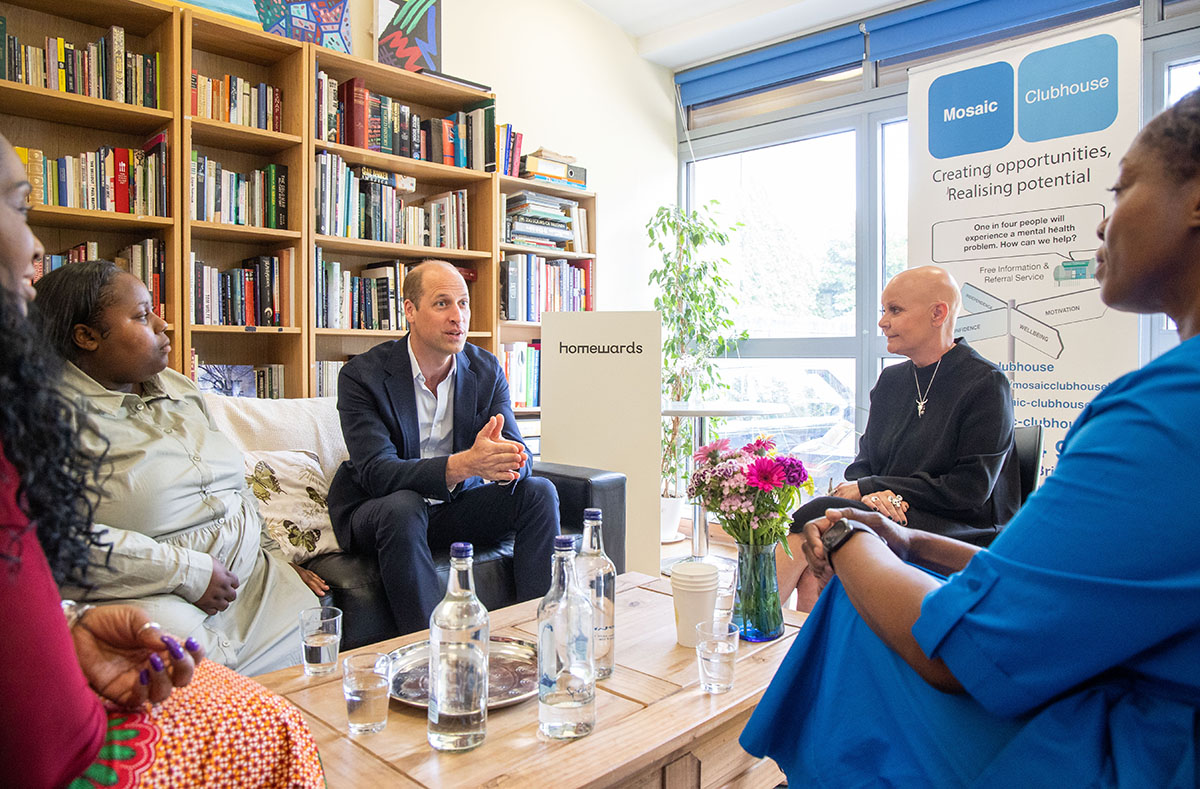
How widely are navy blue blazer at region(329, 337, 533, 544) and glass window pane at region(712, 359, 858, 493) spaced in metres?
2.19

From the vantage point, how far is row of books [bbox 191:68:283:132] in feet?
9.55

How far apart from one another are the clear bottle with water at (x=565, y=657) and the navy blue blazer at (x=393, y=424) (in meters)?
1.13

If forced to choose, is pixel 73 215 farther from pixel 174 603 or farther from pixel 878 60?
pixel 878 60

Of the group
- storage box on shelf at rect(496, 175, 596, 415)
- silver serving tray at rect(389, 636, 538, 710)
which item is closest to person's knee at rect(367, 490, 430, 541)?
silver serving tray at rect(389, 636, 538, 710)

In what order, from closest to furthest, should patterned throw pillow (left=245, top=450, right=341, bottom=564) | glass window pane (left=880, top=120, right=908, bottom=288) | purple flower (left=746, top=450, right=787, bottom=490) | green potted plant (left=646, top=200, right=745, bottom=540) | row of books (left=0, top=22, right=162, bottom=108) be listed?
1. purple flower (left=746, top=450, right=787, bottom=490)
2. patterned throw pillow (left=245, top=450, right=341, bottom=564)
3. row of books (left=0, top=22, right=162, bottom=108)
4. glass window pane (left=880, top=120, right=908, bottom=288)
5. green potted plant (left=646, top=200, right=745, bottom=540)

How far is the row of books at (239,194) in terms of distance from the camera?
2914 millimetres

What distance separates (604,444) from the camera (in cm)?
342

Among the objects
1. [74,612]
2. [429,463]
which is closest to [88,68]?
[429,463]

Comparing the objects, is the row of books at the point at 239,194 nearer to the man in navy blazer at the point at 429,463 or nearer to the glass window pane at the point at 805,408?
the man in navy blazer at the point at 429,463

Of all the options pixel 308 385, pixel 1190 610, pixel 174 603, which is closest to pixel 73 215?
pixel 308 385

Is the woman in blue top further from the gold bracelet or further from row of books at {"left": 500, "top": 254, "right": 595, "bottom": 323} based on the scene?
row of books at {"left": 500, "top": 254, "right": 595, "bottom": 323}

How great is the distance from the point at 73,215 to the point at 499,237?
1754 mm

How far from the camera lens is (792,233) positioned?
4.79 m

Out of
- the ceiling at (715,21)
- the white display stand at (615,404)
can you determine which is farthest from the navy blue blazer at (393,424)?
the ceiling at (715,21)
